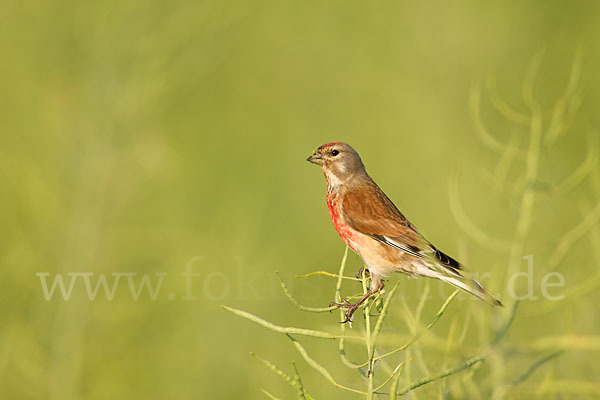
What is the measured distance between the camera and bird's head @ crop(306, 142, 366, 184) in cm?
468

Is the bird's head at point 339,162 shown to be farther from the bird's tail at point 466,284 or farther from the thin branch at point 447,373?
the thin branch at point 447,373

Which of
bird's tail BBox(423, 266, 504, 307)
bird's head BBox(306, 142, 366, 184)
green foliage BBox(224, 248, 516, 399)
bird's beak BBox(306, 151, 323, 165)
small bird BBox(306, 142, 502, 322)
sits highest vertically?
bird's beak BBox(306, 151, 323, 165)

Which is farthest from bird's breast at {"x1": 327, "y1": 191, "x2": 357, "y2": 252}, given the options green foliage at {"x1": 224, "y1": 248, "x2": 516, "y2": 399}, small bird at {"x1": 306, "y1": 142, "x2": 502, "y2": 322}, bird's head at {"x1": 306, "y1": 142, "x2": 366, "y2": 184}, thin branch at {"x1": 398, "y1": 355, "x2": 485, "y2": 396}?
thin branch at {"x1": 398, "y1": 355, "x2": 485, "y2": 396}

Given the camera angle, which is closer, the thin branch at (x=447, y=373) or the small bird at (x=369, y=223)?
the thin branch at (x=447, y=373)

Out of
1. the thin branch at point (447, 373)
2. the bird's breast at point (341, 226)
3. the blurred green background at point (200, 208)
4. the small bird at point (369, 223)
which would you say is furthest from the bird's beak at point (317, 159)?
the thin branch at point (447, 373)

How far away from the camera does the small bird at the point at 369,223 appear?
4260 mm

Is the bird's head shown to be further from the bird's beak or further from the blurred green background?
the blurred green background

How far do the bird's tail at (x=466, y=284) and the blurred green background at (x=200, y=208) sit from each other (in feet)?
0.25

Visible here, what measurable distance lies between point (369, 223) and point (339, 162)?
1.32ft

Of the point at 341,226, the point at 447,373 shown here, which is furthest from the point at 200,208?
the point at 447,373

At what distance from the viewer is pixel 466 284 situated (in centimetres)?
345

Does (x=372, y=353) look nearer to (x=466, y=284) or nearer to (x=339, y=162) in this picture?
(x=466, y=284)

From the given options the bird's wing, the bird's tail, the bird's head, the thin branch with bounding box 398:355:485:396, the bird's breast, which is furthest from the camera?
the bird's head

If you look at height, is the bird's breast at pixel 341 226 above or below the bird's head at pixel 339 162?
below
